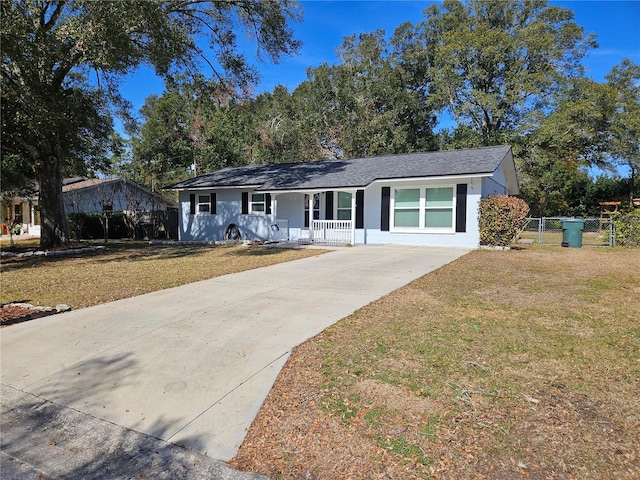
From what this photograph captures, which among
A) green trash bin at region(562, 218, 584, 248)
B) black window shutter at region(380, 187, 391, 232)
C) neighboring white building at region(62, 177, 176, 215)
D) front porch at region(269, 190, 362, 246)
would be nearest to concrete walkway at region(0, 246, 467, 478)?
black window shutter at region(380, 187, 391, 232)

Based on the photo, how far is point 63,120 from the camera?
11555 mm

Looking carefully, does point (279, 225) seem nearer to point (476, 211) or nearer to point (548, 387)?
point (476, 211)

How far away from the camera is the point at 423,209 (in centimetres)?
1448

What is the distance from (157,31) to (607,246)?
17.4m

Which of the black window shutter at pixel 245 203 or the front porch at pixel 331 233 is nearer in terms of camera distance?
the front porch at pixel 331 233

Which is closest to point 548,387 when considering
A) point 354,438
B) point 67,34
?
point 354,438

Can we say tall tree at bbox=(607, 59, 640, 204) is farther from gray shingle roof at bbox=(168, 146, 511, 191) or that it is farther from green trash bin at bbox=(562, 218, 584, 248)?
gray shingle roof at bbox=(168, 146, 511, 191)

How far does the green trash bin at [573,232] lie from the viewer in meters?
14.2

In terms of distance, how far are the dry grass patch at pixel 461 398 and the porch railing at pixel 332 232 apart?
995cm

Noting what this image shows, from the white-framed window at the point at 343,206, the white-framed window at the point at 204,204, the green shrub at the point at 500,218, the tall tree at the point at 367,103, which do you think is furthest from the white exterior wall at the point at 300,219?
the tall tree at the point at 367,103

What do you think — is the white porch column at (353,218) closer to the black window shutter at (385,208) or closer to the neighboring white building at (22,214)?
the black window shutter at (385,208)

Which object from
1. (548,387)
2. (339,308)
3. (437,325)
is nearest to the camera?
(548,387)

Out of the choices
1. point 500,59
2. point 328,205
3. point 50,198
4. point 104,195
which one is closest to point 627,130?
point 500,59

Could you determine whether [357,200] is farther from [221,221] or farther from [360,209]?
[221,221]
